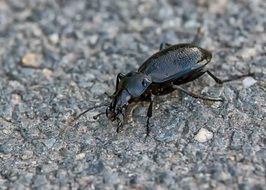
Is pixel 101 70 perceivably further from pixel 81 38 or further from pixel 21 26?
pixel 21 26

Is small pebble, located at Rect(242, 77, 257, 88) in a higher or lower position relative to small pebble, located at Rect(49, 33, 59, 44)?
lower

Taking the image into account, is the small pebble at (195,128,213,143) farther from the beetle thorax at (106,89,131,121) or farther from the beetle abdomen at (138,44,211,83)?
the beetle thorax at (106,89,131,121)

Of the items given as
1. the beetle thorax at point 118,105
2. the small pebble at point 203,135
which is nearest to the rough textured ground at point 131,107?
the small pebble at point 203,135

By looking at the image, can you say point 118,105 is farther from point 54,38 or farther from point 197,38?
point 54,38

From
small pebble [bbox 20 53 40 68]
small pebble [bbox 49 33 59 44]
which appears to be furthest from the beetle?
small pebble [bbox 49 33 59 44]

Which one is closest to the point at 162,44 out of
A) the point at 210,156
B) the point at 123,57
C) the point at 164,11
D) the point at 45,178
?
the point at 123,57
